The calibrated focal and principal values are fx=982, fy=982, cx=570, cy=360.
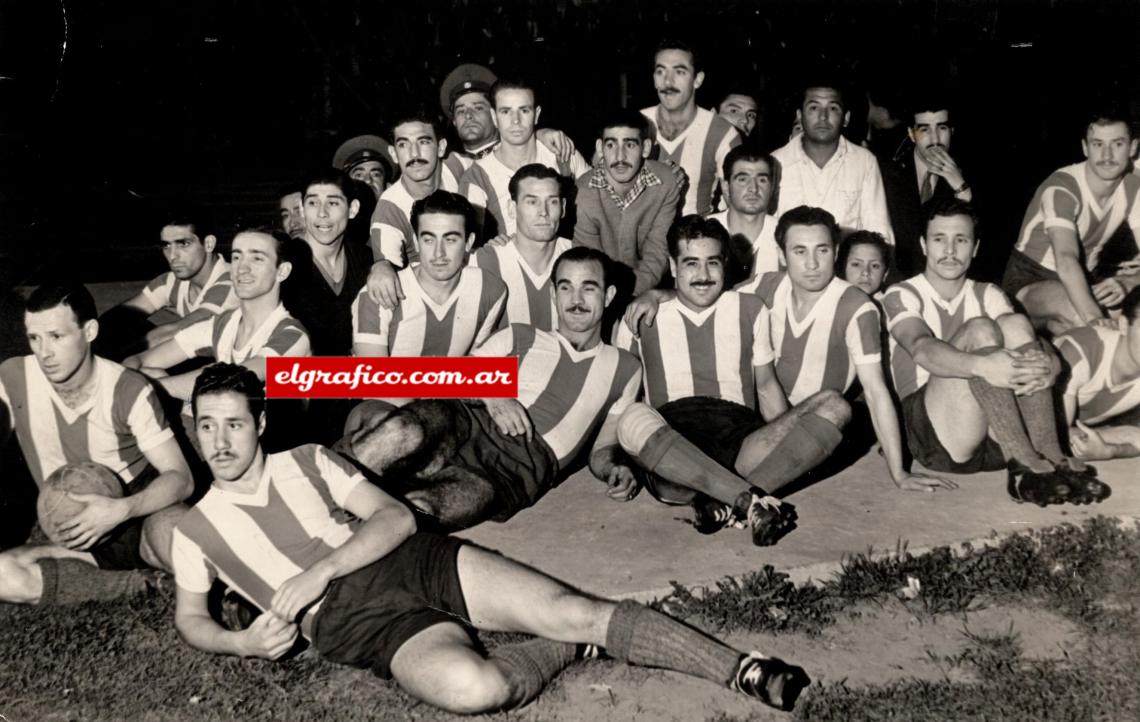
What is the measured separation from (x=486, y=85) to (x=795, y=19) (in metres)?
4.80

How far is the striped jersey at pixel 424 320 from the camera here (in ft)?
15.8

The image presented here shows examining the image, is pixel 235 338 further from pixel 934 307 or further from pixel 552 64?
pixel 552 64

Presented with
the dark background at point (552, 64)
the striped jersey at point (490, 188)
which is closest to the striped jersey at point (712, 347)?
the striped jersey at point (490, 188)

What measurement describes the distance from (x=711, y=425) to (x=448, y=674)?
196cm

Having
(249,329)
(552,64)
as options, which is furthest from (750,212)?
(552,64)

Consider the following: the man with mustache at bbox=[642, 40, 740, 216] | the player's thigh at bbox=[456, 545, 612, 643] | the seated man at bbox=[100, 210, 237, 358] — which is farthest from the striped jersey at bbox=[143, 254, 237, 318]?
the man with mustache at bbox=[642, 40, 740, 216]

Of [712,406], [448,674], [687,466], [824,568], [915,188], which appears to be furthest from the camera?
[915,188]

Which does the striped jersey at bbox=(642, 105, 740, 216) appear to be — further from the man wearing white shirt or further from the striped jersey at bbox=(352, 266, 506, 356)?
the striped jersey at bbox=(352, 266, 506, 356)

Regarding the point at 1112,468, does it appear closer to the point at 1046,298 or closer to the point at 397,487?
the point at 1046,298

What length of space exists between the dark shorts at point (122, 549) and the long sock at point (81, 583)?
0.04m

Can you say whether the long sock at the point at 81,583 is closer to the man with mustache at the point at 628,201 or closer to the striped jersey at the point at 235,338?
the striped jersey at the point at 235,338

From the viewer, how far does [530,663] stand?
10.5ft

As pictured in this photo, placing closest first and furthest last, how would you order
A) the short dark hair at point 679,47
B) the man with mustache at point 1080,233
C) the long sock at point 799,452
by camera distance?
1. the long sock at point 799,452
2. the man with mustache at point 1080,233
3. the short dark hair at point 679,47

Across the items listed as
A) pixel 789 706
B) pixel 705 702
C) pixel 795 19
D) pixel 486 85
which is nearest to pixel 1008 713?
pixel 789 706
